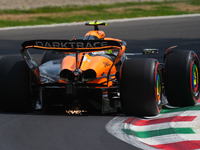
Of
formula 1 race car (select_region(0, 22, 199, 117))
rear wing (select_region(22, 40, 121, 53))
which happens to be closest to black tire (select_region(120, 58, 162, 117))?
formula 1 race car (select_region(0, 22, 199, 117))

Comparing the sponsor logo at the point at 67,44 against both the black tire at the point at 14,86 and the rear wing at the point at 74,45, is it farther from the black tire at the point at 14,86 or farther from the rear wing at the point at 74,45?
the black tire at the point at 14,86

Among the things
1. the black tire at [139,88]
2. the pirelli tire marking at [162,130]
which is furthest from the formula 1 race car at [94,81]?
the pirelli tire marking at [162,130]

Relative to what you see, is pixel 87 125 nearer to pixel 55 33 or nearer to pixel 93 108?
pixel 93 108

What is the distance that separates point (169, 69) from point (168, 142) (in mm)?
2345

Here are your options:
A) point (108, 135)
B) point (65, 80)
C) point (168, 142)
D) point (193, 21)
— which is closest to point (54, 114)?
point (65, 80)

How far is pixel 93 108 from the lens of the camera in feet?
22.8

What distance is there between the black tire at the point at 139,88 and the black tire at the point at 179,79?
2.34 ft

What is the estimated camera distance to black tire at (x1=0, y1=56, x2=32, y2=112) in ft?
23.3

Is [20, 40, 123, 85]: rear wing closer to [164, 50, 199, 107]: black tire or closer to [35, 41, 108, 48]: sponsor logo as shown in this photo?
[35, 41, 108, 48]: sponsor logo

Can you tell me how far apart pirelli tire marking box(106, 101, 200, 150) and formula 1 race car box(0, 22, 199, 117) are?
0.89 ft

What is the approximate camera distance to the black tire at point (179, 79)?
24.1ft

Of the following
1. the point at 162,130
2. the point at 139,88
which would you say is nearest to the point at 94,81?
the point at 139,88

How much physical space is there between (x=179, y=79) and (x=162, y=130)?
1.71 m

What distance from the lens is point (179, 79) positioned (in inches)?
289
